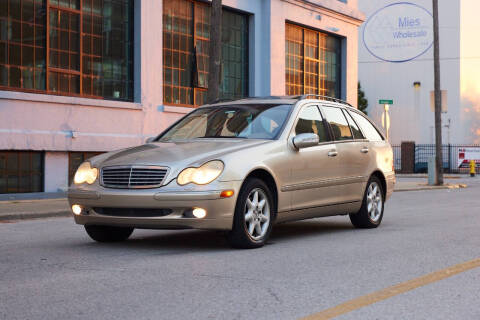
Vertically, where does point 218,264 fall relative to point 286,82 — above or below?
below

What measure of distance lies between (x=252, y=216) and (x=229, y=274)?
5.35 ft

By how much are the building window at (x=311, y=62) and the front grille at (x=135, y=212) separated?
1863 cm

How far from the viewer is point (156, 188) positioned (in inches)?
296

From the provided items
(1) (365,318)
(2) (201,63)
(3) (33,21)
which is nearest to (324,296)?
(1) (365,318)

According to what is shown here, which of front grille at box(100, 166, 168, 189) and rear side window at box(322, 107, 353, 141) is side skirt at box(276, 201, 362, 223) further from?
front grille at box(100, 166, 168, 189)

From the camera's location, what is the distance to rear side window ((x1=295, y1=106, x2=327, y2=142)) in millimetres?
9094

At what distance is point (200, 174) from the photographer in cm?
755

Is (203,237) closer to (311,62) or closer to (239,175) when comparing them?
(239,175)

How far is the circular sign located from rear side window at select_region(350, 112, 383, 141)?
40959mm

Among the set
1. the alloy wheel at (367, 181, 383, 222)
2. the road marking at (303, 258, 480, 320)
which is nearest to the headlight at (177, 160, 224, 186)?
the road marking at (303, 258, 480, 320)

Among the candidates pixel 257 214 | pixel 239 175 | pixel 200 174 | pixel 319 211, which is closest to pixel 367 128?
pixel 319 211

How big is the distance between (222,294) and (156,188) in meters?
2.26

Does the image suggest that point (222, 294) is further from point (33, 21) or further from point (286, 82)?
point (286, 82)

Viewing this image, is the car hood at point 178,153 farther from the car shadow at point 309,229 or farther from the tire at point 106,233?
the car shadow at point 309,229
